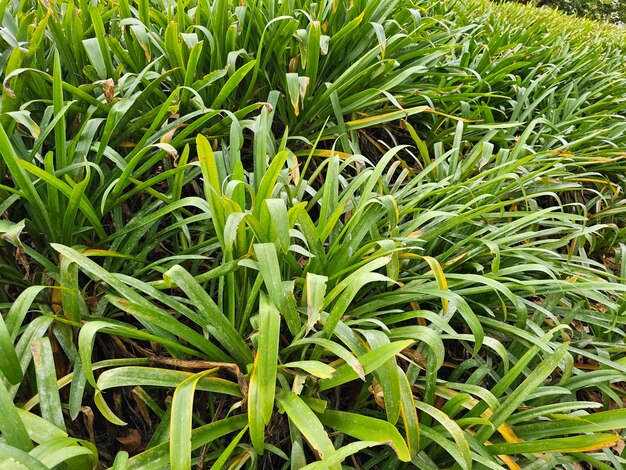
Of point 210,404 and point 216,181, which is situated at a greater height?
point 216,181

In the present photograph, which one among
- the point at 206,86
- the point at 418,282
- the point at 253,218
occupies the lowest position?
the point at 418,282

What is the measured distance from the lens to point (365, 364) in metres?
0.90

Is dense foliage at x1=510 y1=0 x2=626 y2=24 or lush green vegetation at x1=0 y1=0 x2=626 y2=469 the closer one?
lush green vegetation at x1=0 y1=0 x2=626 y2=469

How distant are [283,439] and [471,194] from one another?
931 mm

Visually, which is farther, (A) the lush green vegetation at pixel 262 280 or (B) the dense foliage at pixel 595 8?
(B) the dense foliage at pixel 595 8

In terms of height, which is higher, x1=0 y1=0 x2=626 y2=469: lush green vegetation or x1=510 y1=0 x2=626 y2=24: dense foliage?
x1=0 y1=0 x2=626 y2=469: lush green vegetation

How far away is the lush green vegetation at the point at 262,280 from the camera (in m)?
0.94

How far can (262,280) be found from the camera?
1059 millimetres

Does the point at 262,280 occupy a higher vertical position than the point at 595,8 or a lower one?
higher

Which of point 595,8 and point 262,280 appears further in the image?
point 595,8

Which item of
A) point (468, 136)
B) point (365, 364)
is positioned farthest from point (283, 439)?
point (468, 136)

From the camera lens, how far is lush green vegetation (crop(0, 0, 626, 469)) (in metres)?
0.94

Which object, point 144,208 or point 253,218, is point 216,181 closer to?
point 253,218

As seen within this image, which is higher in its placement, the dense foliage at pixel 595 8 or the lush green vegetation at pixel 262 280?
the lush green vegetation at pixel 262 280
